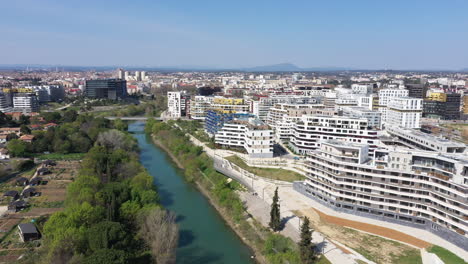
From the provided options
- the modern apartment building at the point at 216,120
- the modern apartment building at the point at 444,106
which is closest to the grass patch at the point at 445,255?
the modern apartment building at the point at 216,120

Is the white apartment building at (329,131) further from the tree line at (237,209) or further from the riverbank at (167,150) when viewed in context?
the riverbank at (167,150)

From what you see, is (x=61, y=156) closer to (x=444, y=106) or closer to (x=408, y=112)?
(x=408, y=112)

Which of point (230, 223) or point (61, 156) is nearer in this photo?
point (230, 223)

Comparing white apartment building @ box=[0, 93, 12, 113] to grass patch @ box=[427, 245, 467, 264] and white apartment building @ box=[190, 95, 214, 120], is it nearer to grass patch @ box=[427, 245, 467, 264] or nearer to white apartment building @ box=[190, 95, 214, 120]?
white apartment building @ box=[190, 95, 214, 120]

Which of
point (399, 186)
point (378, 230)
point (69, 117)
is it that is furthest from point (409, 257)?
point (69, 117)

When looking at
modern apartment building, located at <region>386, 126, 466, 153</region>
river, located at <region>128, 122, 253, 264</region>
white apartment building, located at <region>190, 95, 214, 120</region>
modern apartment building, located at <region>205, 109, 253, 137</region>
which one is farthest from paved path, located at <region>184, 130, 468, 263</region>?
white apartment building, located at <region>190, 95, 214, 120</region>

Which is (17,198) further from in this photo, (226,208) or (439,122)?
(439,122)
